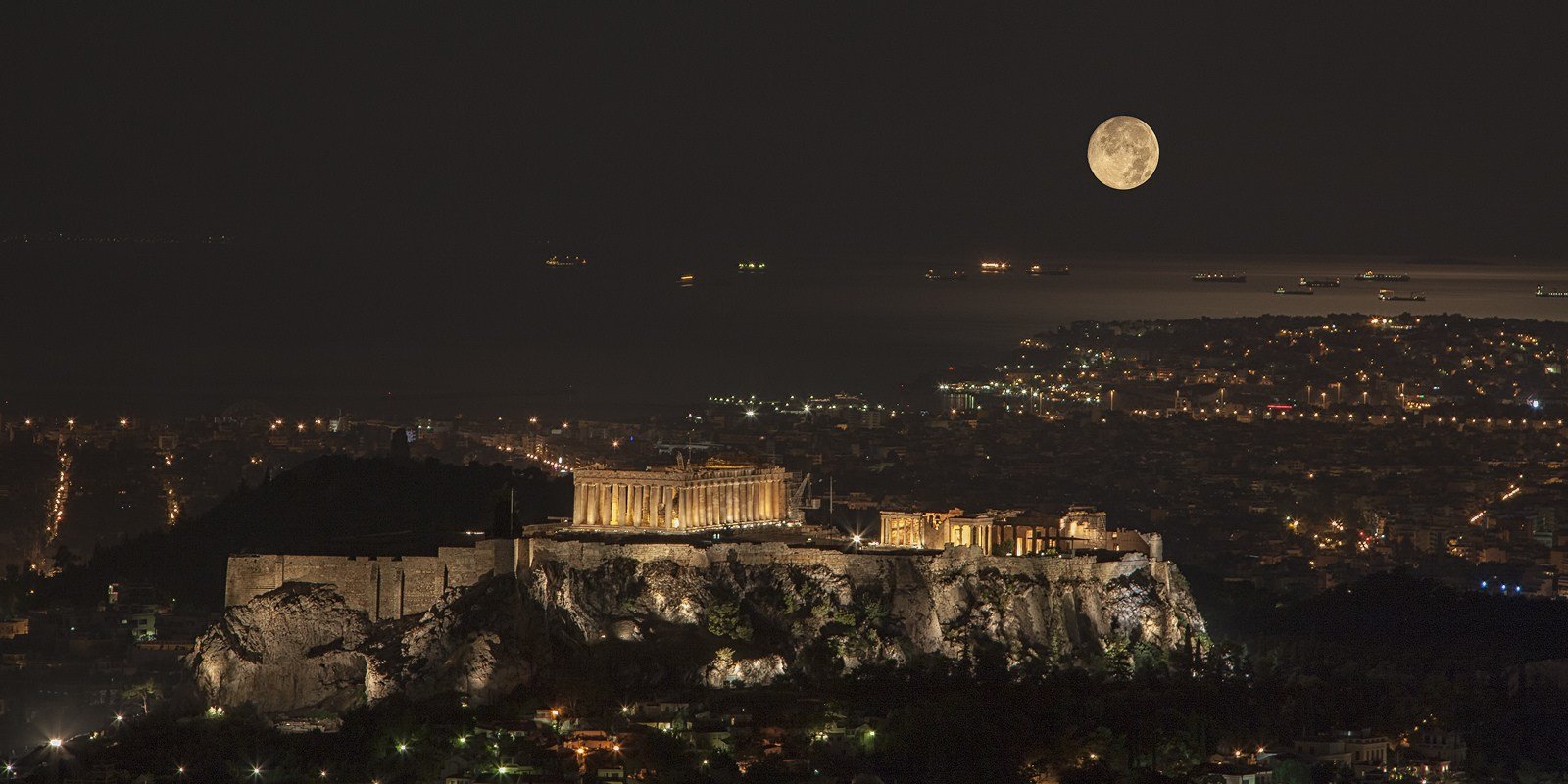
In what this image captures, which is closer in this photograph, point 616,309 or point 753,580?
point 753,580

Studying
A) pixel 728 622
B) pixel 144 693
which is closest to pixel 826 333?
pixel 144 693

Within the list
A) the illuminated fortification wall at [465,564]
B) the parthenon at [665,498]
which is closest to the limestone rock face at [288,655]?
the illuminated fortification wall at [465,564]

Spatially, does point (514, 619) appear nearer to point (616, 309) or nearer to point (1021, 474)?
point (1021, 474)

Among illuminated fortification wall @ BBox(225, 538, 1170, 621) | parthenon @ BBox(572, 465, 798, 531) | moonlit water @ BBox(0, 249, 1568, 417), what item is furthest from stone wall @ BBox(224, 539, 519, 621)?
moonlit water @ BBox(0, 249, 1568, 417)

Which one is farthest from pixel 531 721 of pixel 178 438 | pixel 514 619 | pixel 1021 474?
pixel 178 438

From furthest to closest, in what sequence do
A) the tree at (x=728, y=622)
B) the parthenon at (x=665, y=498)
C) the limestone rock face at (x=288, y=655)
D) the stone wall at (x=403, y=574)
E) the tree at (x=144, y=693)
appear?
the tree at (x=144, y=693) → the parthenon at (x=665, y=498) → the stone wall at (x=403, y=574) → the limestone rock face at (x=288, y=655) → the tree at (x=728, y=622)

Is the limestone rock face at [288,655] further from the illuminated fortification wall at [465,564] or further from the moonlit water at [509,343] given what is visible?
the moonlit water at [509,343]

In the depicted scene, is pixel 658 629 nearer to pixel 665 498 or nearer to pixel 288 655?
pixel 665 498
